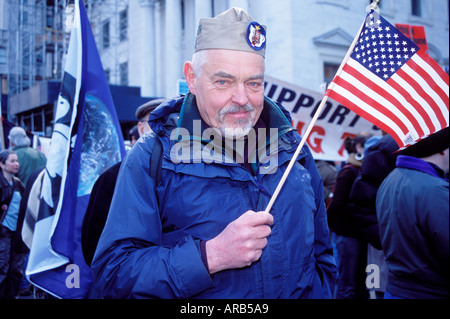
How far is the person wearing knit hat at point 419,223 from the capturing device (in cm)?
221

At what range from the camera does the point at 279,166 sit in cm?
175

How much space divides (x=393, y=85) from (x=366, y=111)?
181 mm

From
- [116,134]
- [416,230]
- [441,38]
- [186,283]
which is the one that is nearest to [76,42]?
[116,134]

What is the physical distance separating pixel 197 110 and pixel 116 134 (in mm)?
1808

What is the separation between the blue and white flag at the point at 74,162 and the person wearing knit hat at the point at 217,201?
1548mm

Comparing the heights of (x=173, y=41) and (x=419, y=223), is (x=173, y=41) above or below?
above

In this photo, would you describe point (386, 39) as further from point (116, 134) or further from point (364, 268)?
point (364, 268)

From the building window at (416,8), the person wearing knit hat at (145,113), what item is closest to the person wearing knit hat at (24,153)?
the person wearing knit hat at (145,113)

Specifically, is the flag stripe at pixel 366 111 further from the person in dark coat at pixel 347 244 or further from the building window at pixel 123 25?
the building window at pixel 123 25

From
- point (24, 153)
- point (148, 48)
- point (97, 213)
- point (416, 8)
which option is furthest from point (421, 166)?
Answer: point (416, 8)

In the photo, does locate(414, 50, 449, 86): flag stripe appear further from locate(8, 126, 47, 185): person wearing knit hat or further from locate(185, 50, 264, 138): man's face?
locate(8, 126, 47, 185): person wearing knit hat

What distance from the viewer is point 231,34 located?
172cm

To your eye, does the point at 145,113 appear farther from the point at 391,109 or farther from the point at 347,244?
the point at 347,244

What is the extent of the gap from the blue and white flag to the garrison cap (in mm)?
1725
